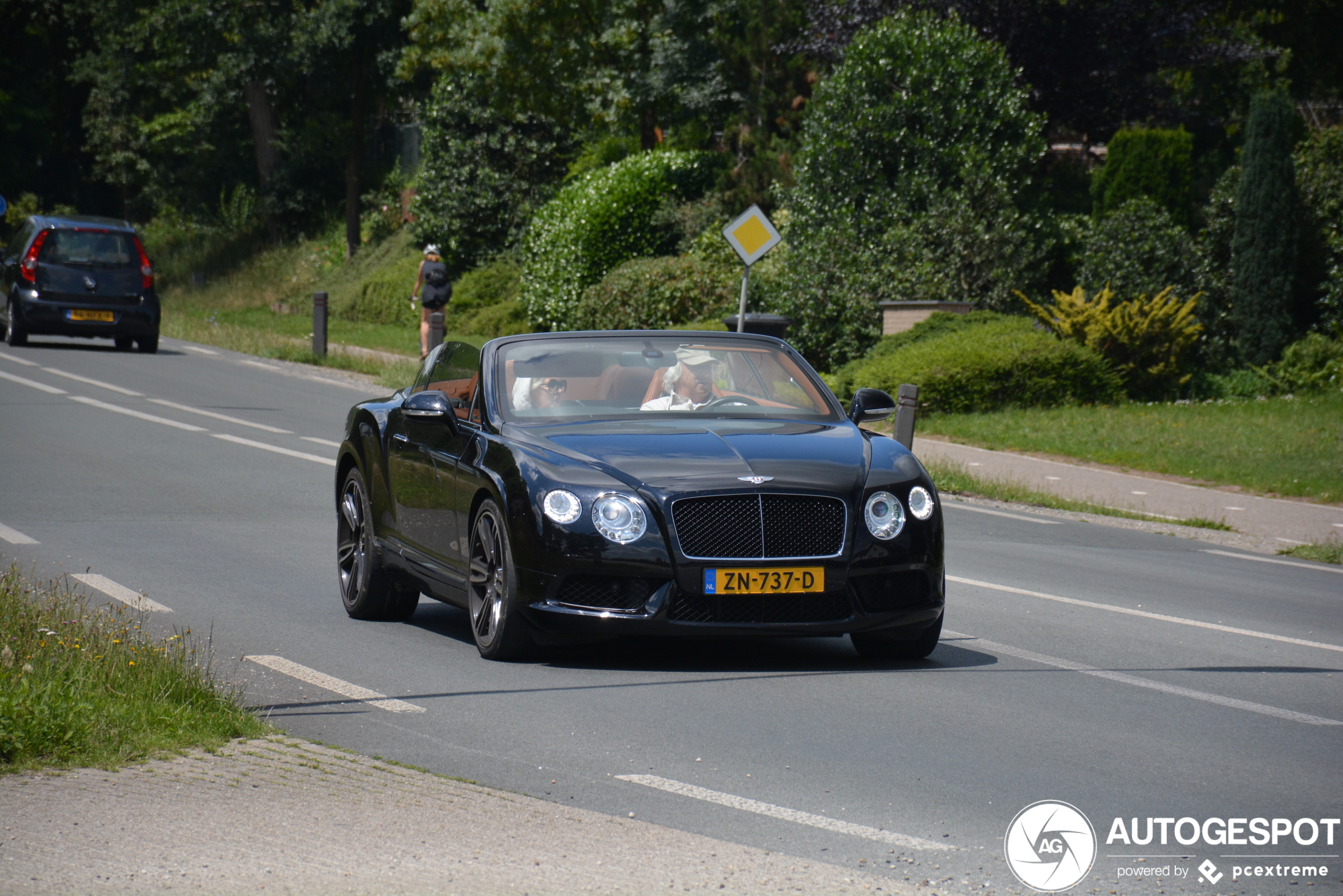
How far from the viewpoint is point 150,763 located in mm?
5406

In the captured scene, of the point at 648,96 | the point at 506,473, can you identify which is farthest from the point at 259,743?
the point at 648,96

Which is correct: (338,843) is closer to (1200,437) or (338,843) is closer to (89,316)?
(1200,437)

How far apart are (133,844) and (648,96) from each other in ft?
96.5

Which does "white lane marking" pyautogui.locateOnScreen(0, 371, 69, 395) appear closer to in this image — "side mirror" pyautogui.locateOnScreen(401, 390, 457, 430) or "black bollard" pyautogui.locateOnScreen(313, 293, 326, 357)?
"black bollard" pyautogui.locateOnScreen(313, 293, 326, 357)

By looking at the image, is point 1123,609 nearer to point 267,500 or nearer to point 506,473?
point 506,473

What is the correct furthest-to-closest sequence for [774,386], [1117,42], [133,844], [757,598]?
1. [1117,42]
2. [774,386]
3. [757,598]
4. [133,844]

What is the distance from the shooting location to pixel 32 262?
26.9m

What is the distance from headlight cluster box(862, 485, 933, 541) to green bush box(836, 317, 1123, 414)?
13.5 meters

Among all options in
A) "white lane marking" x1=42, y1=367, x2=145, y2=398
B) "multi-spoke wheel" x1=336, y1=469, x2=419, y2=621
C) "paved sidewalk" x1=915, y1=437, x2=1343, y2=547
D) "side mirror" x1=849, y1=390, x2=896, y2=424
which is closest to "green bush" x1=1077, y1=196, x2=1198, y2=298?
"paved sidewalk" x1=915, y1=437, x2=1343, y2=547

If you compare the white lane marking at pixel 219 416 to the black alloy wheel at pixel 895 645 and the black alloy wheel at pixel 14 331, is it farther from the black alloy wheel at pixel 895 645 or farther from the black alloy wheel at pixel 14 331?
the black alloy wheel at pixel 895 645

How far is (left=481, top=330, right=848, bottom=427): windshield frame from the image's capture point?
26.4 feet

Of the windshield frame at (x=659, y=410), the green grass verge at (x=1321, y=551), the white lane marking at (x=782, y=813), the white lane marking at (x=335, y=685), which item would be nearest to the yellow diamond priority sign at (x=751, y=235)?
the green grass verge at (x=1321, y=551)

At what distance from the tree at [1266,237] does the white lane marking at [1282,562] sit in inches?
461

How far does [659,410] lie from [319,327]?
69.9 feet
